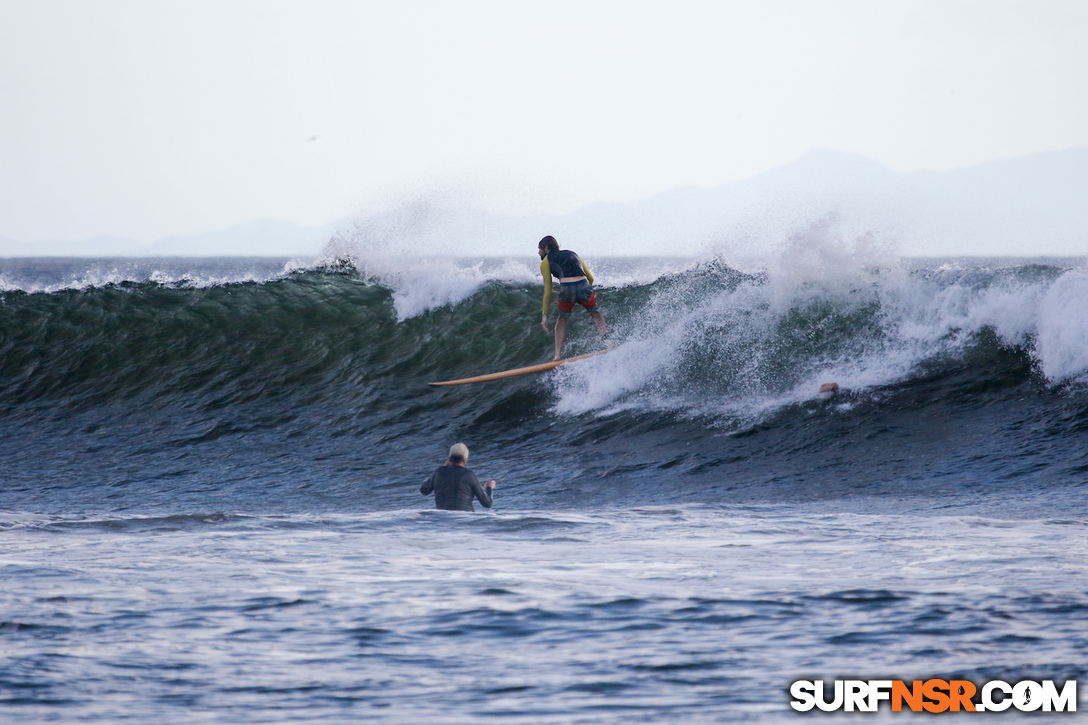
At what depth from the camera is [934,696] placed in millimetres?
3533

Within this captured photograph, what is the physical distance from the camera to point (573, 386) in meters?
11.8

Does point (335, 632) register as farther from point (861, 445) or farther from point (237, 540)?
point (861, 445)

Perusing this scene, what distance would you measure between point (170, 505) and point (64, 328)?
8.60 m

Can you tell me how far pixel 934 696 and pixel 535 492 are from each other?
5.78 metres

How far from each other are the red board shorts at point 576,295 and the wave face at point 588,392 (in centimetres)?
65

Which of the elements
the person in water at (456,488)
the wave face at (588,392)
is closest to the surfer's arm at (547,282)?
the wave face at (588,392)

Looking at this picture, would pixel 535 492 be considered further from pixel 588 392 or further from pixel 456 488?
pixel 588 392

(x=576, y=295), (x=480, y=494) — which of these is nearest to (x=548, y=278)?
(x=576, y=295)

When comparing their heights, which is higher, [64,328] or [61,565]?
[64,328]

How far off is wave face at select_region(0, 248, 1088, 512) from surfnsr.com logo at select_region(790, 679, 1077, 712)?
4.21 metres

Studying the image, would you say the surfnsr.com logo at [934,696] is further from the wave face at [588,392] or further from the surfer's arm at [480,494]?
the surfer's arm at [480,494]

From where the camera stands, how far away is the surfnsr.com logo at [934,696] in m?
3.44

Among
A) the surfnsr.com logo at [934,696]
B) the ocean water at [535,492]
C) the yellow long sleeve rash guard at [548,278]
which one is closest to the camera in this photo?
the surfnsr.com logo at [934,696]

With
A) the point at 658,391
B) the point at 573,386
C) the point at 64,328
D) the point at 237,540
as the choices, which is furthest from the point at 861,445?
the point at 64,328
